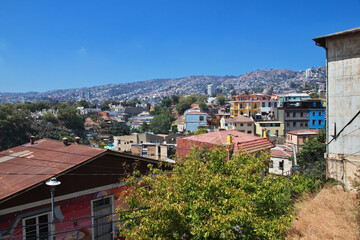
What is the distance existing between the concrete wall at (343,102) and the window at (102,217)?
10.3m

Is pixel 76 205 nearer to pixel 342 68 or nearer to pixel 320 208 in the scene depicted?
pixel 320 208

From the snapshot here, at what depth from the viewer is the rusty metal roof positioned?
7.55m

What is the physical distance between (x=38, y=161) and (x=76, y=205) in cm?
218

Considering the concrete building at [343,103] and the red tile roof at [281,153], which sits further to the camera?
the red tile roof at [281,153]

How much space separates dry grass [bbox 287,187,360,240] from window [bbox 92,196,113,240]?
5.89m

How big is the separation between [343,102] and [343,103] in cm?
5

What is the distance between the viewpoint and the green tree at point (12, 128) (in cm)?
6356

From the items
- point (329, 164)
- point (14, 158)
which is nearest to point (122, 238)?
point (14, 158)

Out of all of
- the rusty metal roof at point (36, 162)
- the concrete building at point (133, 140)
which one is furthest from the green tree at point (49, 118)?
the rusty metal roof at point (36, 162)

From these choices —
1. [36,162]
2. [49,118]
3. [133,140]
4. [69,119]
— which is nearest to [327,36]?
[36,162]

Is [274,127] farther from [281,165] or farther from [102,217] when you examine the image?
[102,217]

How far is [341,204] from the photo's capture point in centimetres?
1006

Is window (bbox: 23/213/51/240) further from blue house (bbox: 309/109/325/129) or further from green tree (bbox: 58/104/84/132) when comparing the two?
green tree (bbox: 58/104/84/132)

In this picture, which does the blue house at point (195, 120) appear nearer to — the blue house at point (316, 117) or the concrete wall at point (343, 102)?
the blue house at point (316, 117)
